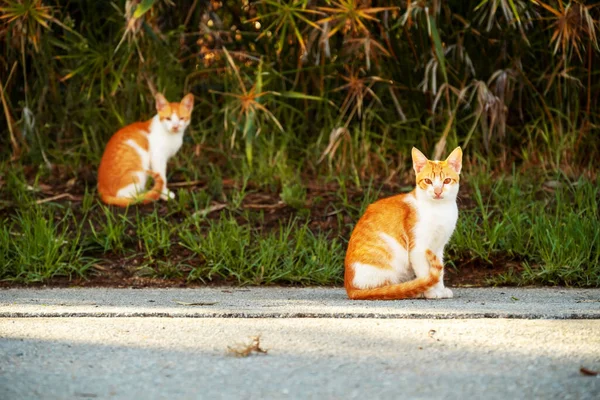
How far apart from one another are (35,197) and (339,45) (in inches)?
112

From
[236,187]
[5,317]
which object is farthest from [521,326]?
[236,187]

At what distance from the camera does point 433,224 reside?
14.0 feet

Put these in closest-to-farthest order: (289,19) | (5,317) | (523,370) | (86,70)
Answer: (523,370)
(5,317)
(289,19)
(86,70)

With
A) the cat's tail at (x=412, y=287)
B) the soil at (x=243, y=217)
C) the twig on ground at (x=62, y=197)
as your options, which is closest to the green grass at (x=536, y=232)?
the soil at (x=243, y=217)

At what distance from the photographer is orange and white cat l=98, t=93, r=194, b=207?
642 centimetres

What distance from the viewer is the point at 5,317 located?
3906 millimetres

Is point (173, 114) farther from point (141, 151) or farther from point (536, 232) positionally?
point (536, 232)

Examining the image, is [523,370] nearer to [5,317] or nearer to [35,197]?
[5,317]

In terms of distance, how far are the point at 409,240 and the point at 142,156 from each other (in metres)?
2.83

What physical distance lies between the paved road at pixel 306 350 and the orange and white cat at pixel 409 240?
12 centimetres

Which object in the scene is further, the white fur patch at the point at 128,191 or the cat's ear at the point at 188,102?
the cat's ear at the point at 188,102

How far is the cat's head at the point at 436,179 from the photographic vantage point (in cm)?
423

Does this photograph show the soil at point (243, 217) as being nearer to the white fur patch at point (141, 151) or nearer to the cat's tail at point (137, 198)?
the cat's tail at point (137, 198)

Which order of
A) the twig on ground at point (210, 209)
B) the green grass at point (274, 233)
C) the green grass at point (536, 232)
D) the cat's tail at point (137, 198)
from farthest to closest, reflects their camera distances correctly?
the cat's tail at point (137, 198)
the twig on ground at point (210, 209)
the green grass at point (274, 233)
the green grass at point (536, 232)
